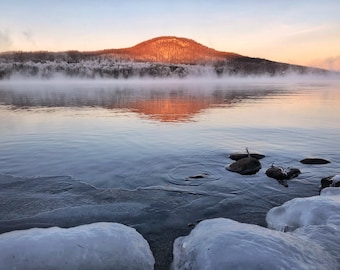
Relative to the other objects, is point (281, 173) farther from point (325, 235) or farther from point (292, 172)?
point (325, 235)

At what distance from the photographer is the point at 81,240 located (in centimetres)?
593

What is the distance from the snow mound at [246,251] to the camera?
520 cm

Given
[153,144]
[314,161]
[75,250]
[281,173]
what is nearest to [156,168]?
[153,144]

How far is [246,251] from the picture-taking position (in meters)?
5.41

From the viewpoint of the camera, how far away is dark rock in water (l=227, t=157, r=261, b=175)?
11281 millimetres

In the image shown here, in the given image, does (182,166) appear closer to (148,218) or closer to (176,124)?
(148,218)

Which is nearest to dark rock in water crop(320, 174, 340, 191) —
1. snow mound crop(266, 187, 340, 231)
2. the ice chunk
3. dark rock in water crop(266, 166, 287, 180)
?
dark rock in water crop(266, 166, 287, 180)

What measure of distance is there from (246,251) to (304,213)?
2858 mm

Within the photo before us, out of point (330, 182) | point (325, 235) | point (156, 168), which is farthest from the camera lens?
point (156, 168)

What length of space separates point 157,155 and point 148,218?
5.85m

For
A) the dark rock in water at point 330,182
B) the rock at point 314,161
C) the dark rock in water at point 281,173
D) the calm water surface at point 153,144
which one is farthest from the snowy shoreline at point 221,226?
the rock at point 314,161

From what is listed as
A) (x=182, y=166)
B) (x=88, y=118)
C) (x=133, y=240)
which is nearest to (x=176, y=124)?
(x=88, y=118)

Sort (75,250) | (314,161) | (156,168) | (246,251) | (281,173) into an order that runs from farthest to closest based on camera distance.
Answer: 1. (314,161)
2. (156,168)
3. (281,173)
4. (75,250)
5. (246,251)

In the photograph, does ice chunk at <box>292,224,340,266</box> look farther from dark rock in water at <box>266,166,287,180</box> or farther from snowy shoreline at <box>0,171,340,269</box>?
dark rock in water at <box>266,166,287,180</box>
